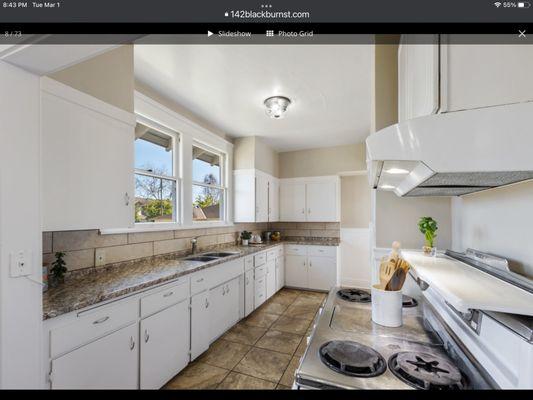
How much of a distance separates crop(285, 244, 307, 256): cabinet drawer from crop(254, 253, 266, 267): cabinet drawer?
912 mm

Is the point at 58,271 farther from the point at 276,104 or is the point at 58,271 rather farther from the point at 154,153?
the point at 276,104

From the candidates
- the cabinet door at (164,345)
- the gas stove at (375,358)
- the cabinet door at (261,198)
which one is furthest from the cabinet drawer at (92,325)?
the cabinet door at (261,198)

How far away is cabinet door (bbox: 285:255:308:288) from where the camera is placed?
4.42 metres

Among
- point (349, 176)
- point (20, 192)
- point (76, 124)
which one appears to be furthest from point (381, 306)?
point (349, 176)

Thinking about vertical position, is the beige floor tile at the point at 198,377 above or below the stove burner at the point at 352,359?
below

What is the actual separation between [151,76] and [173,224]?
5.04 ft

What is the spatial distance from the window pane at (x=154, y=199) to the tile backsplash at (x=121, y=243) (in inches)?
7.2

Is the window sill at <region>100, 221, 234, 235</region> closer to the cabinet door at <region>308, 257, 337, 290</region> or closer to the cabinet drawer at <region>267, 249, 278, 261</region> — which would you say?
the cabinet drawer at <region>267, 249, 278, 261</region>

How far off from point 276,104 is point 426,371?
249 cm

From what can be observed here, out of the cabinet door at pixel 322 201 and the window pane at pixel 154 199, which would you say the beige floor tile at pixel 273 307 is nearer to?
the cabinet door at pixel 322 201

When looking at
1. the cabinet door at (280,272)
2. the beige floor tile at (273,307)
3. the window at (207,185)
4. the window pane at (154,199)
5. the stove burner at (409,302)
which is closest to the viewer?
the stove burner at (409,302)

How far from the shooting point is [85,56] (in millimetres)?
958

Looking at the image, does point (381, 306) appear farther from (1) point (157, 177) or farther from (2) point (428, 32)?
(1) point (157, 177)

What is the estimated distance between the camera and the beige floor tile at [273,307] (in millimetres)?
3481
